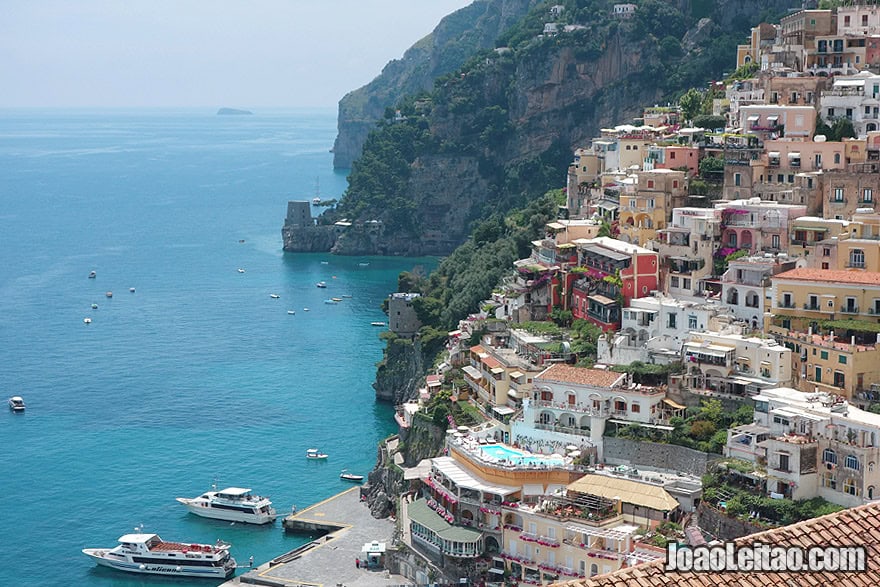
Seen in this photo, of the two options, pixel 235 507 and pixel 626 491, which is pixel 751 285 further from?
pixel 235 507

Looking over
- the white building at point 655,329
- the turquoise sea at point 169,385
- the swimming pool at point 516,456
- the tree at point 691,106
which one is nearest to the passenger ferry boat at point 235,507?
the turquoise sea at point 169,385

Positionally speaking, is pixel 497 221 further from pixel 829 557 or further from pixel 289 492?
pixel 829 557

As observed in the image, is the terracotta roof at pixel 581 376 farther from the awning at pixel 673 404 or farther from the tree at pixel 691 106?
the tree at pixel 691 106

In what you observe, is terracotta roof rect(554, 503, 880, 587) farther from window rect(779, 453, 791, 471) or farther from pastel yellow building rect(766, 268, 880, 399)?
pastel yellow building rect(766, 268, 880, 399)

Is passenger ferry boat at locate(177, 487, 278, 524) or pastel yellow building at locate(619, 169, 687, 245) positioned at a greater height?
pastel yellow building at locate(619, 169, 687, 245)

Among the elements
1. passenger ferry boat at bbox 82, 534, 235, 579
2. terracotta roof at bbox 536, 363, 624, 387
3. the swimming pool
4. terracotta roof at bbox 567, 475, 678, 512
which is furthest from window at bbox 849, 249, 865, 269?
passenger ferry boat at bbox 82, 534, 235, 579

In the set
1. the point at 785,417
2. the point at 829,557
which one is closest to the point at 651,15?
the point at 785,417

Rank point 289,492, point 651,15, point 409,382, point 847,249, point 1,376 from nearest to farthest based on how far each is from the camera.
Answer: point 847,249 < point 289,492 < point 409,382 < point 1,376 < point 651,15
